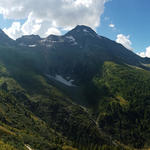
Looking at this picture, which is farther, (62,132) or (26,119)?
(62,132)

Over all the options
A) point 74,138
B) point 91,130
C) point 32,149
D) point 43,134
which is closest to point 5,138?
point 32,149

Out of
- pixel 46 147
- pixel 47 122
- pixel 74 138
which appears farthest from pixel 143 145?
pixel 46 147

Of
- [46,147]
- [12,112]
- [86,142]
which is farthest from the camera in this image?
[86,142]

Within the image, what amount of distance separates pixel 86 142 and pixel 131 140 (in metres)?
59.4

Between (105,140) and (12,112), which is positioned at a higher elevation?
(12,112)

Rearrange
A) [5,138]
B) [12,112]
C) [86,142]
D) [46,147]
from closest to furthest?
[5,138], [46,147], [12,112], [86,142]

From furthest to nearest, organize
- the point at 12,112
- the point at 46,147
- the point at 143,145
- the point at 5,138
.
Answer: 1. the point at 143,145
2. the point at 12,112
3. the point at 46,147
4. the point at 5,138

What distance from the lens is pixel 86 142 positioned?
17825cm

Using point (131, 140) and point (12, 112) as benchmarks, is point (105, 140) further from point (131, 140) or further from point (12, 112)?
point (12, 112)

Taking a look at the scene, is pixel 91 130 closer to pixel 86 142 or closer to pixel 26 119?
pixel 86 142

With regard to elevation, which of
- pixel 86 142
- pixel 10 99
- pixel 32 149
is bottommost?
pixel 86 142

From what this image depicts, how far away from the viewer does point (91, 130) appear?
198 m

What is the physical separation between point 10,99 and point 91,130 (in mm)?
106278

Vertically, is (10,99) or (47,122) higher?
(10,99)
